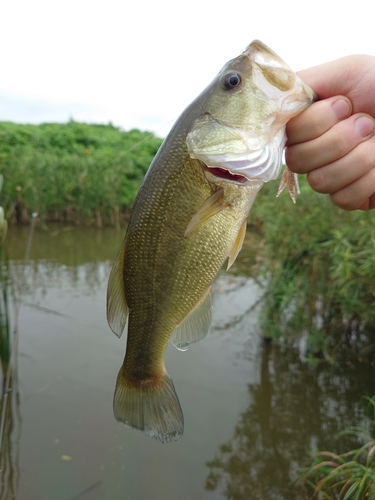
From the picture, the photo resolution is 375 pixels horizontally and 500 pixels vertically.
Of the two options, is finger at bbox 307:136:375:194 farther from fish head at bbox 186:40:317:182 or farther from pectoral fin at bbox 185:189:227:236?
pectoral fin at bbox 185:189:227:236

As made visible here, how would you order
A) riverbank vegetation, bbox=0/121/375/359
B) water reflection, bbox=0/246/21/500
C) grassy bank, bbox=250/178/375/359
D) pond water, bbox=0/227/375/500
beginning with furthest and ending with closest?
1. grassy bank, bbox=250/178/375/359
2. riverbank vegetation, bbox=0/121/375/359
3. pond water, bbox=0/227/375/500
4. water reflection, bbox=0/246/21/500

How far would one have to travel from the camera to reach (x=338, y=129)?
1.36 metres

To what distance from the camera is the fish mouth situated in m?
1.25

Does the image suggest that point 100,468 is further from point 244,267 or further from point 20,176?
point 20,176

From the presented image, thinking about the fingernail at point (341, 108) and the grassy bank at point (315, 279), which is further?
the grassy bank at point (315, 279)

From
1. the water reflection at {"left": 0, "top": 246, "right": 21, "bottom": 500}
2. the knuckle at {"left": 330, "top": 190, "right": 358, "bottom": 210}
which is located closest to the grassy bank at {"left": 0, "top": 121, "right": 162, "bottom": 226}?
the water reflection at {"left": 0, "top": 246, "right": 21, "bottom": 500}

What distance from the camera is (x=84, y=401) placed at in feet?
12.2

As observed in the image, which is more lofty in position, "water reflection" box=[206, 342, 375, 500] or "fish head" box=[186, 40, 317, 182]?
"fish head" box=[186, 40, 317, 182]

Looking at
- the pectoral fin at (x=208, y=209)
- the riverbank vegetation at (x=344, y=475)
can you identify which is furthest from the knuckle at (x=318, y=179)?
the riverbank vegetation at (x=344, y=475)

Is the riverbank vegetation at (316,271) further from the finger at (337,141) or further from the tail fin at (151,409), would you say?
the tail fin at (151,409)

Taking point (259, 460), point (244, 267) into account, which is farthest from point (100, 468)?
point (244, 267)

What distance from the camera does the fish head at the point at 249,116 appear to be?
1.22 meters

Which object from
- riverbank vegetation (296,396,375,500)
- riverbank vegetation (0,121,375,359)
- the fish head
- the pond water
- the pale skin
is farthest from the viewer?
riverbank vegetation (0,121,375,359)

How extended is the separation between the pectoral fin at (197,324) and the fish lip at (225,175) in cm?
42
